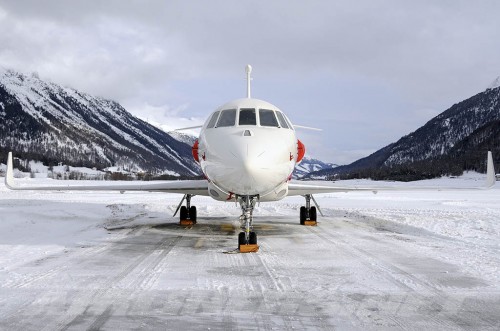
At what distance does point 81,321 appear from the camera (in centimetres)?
465

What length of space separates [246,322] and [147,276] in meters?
2.73

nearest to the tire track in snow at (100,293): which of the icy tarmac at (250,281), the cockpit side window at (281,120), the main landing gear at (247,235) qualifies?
the icy tarmac at (250,281)

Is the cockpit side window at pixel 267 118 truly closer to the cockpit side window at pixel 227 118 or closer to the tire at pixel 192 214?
the cockpit side window at pixel 227 118

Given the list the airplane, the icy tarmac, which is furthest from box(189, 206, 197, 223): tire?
the airplane

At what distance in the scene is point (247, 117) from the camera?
10188 millimetres

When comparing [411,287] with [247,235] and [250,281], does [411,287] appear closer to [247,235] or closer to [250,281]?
[250,281]

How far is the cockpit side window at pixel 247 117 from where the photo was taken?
10039 mm

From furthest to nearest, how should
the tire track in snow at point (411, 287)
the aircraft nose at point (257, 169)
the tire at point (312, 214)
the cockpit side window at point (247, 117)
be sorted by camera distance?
1. the tire at point (312, 214)
2. the cockpit side window at point (247, 117)
3. the aircraft nose at point (257, 169)
4. the tire track in snow at point (411, 287)

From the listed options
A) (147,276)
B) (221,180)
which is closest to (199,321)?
(147,276)

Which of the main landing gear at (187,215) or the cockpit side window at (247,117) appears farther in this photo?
the main landing gear at (187,215)

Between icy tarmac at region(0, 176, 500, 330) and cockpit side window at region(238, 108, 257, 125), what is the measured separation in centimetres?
278

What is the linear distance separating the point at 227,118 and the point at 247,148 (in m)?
2.04

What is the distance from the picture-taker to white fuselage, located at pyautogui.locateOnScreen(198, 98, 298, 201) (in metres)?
8.47

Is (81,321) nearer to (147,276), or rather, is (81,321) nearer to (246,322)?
(246,322)
